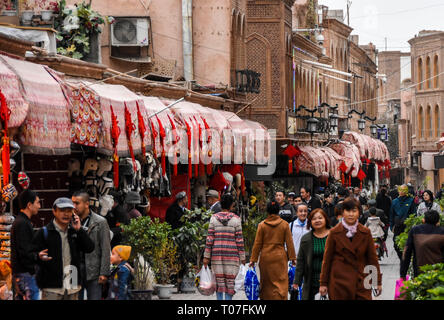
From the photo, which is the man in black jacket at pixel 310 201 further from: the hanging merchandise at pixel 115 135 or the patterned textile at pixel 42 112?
the patterned textile at pixel 42 112

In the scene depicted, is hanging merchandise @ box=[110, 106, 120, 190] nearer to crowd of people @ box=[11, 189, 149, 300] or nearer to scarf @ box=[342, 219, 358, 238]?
crowd of people @ box=[11, 189, 149, 300]

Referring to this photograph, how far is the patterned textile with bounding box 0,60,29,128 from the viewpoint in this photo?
11664 millimetres

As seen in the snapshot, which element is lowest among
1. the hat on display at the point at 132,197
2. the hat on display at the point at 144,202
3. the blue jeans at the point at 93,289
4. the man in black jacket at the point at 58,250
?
the blue jeans at the point at 93,289

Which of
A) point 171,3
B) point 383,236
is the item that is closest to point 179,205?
point 383,236

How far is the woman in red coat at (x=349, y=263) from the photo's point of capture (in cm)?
1119

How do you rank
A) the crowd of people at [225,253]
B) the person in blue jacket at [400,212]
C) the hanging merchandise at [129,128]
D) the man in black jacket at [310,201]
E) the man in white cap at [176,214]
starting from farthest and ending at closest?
the man in black jacket at [310,201]
the person in blue jacket at [400,212]
the man in white cap at [176,214]
the hanging merchandise at [129,128]
the crowd of people at [225,253]

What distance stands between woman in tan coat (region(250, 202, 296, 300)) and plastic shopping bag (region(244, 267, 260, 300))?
0.08 m

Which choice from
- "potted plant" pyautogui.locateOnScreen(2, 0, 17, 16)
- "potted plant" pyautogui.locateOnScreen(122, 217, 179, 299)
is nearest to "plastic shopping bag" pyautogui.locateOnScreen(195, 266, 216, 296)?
"potted plant" pyautogui.locateOnScreen(122, 217, 179, 299)

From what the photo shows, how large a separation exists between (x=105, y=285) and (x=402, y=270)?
3573 mm

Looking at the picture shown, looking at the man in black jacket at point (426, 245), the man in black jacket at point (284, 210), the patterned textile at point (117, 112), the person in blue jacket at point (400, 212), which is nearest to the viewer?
the man in black jacket at point (426, 245)

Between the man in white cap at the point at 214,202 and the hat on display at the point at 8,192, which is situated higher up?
the hat on display at the point at 8,192

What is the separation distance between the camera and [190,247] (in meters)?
17.2

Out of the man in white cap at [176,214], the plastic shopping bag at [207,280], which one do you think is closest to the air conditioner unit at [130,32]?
the man in white cap at [176,214]

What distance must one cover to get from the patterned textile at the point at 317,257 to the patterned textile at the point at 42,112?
3.47 meters
